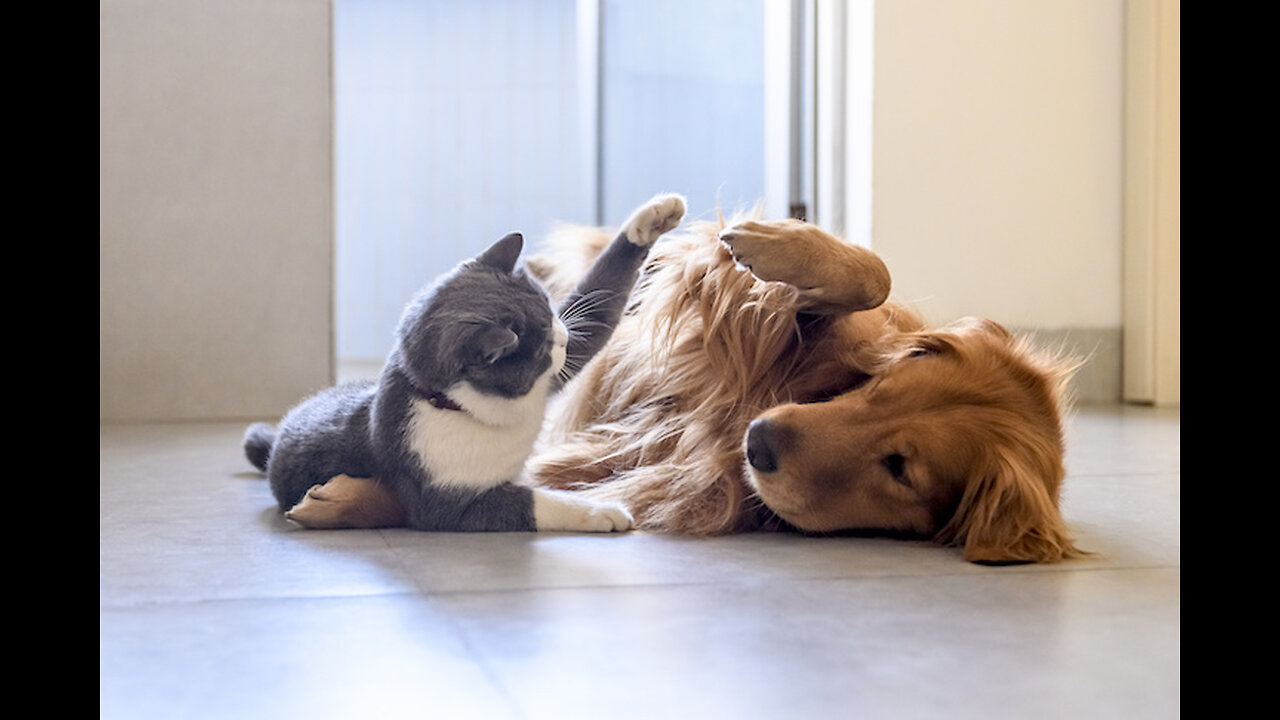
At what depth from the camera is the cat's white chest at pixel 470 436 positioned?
117 cm

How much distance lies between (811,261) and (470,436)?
40cm

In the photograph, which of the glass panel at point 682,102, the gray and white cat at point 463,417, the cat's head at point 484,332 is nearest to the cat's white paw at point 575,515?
the gray and white cat at point 463,417

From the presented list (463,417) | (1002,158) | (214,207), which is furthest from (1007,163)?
(463,417)

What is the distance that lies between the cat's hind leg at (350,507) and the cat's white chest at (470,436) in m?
0.08

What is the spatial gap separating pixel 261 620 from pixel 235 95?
2.11 m

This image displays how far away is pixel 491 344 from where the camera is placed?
44.6 inches

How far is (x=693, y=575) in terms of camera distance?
3.41 feet

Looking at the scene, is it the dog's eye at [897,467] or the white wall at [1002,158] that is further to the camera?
the white wall at [1002,158]

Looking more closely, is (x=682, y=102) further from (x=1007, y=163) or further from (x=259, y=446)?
(x=259, y=446)

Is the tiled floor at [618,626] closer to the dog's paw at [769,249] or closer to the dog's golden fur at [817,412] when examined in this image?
the dog's golden fur at [817,412]

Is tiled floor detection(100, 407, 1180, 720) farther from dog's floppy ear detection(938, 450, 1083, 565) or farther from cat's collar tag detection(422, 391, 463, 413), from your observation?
cat's collar tag detection(422, 391, 463, 413)

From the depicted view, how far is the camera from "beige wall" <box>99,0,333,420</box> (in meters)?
2.66

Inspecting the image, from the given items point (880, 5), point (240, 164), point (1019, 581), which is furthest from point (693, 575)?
point (880, 5)

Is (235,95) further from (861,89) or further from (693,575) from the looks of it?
(693,575)
